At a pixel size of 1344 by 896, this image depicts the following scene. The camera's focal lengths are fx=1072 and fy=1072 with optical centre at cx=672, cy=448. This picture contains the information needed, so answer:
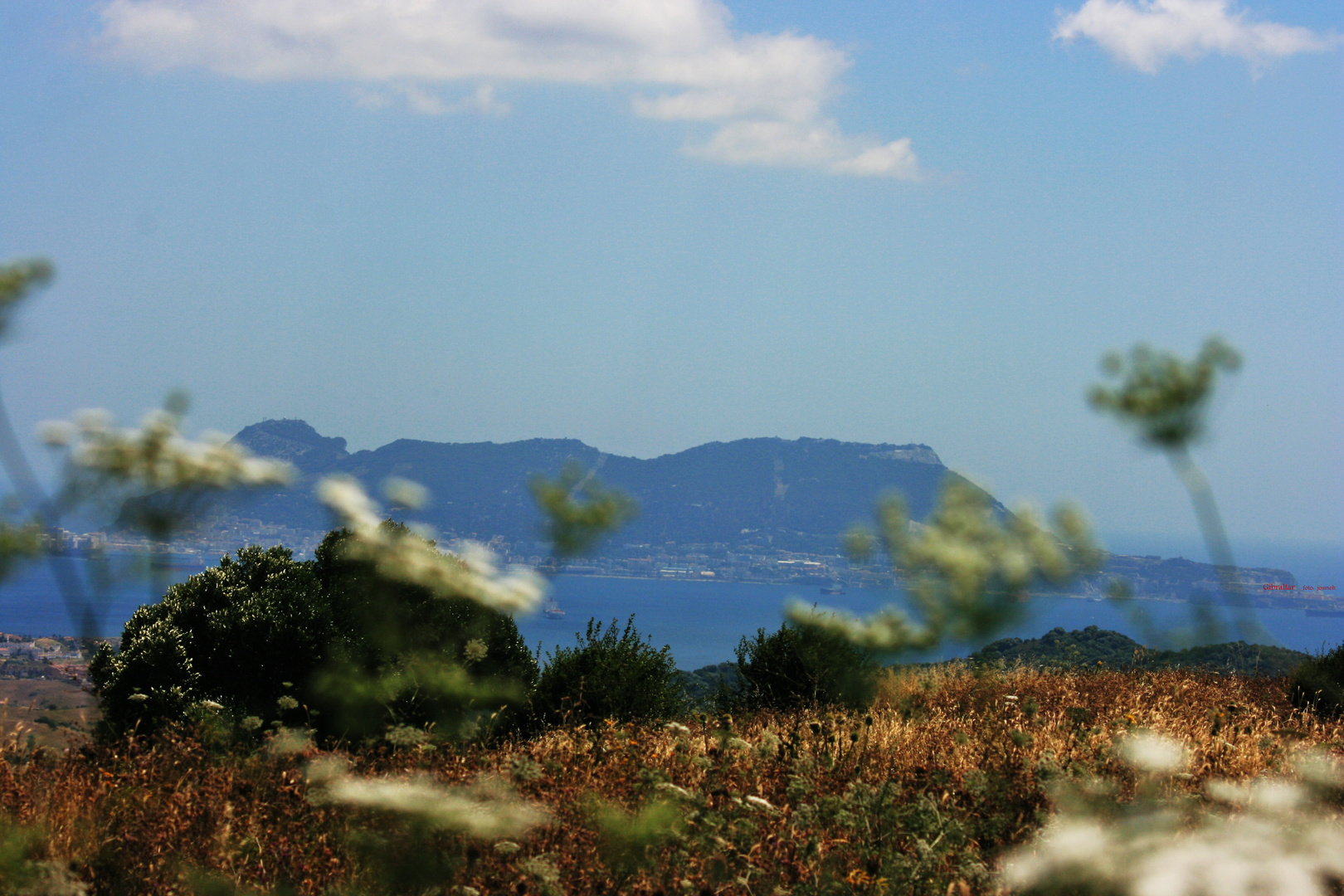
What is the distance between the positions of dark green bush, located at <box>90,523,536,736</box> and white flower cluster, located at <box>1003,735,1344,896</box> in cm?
424

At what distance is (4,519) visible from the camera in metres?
11.3

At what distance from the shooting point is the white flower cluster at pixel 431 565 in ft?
26.7

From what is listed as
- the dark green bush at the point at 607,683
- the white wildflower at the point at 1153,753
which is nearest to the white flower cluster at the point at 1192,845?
the white wildflower at the point at 1153,753

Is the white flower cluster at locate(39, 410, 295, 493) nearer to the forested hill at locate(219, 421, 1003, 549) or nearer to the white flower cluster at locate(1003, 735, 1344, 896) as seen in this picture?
the white flower cluster at locate(1003, 735, 1344, 896)

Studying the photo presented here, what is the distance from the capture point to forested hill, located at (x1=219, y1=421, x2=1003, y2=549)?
11481cm

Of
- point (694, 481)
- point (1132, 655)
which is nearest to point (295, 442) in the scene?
point (1132, 655)

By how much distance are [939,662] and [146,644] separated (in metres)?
9.47

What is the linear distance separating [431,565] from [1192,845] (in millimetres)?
5527

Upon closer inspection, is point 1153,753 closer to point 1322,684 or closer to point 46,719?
point 1322,684

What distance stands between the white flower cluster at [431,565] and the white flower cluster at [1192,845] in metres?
4.31

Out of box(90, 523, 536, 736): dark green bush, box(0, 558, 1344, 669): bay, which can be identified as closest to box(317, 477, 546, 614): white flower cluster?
box(90, 523, 536, 736): dark green bush

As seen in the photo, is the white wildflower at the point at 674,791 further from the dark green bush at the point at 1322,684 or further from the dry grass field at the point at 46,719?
the dark green bush at the point at 1322,684

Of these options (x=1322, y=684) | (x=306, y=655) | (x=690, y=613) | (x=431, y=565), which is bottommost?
(x=690, y=613)

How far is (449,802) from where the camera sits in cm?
414
